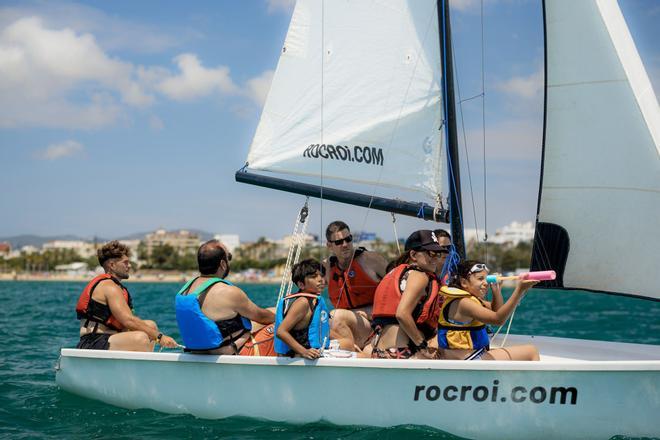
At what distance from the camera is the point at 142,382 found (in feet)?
20.1

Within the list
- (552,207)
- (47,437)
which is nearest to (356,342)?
(552,207)

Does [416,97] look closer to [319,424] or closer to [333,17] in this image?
[333,17]

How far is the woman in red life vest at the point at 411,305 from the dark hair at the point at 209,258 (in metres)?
1.26

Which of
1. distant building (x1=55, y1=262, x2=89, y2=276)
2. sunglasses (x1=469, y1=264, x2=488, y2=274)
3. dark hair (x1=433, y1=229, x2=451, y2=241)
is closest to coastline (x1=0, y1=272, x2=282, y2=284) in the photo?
distant building (x1=55, y1=262, x2=89, y2=276)

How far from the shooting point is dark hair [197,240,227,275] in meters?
5.73

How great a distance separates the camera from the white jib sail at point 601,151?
5.73 meters

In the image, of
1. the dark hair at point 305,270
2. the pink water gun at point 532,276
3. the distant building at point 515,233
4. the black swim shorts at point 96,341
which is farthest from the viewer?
the distant building at point 515,233

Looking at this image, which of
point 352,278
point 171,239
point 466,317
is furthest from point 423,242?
point 171,239

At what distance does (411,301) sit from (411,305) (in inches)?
1.2

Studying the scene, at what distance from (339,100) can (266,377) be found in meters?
2.86

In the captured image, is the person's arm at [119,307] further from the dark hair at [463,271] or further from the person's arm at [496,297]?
the person's arm at [496,297]

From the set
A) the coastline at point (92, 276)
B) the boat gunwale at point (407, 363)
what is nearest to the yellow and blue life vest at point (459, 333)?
the boat gunwale at point (407, 363)

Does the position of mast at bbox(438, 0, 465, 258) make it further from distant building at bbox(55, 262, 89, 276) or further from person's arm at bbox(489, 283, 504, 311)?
distant building at bbox(55, 262, 89, 276)

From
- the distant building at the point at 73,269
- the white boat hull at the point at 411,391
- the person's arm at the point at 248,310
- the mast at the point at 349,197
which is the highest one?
the mast at the point at 349,197
